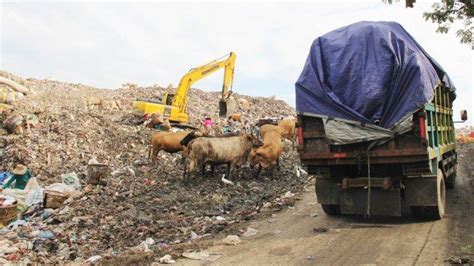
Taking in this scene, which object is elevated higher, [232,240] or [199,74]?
[199,74]

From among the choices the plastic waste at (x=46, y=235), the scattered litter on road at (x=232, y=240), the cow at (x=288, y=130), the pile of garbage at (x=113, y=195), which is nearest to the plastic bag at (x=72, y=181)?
the pile of garbage at (x=113, y=195)

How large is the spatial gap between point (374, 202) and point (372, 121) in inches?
53.3

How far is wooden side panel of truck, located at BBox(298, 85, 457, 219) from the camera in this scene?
21.9 ft

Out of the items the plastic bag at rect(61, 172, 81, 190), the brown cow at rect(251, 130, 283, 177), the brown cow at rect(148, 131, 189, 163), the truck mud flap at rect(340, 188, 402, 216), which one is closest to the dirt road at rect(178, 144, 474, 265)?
the truck mud flap at rect(340, 188, 402, 216)

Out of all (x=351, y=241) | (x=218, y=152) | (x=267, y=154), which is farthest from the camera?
(x=267, y=154)

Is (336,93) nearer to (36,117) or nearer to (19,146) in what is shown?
(19,146)

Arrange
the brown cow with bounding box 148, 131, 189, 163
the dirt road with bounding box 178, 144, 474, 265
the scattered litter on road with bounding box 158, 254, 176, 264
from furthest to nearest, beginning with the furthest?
the brown cow with bounding box 148, 131, 189, 163 < the scattered litter on road with bounding box 158, 254, 176, 264 < the dirt road with bounding box 178, 144, 474, 265

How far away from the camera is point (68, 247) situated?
7.69 meters

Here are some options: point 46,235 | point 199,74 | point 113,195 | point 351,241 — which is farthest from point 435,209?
point 199,74

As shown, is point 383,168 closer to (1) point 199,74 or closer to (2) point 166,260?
(2) point 166,260

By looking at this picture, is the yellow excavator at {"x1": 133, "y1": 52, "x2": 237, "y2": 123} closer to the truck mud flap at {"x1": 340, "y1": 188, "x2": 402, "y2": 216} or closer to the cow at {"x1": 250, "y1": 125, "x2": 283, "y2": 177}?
the cow at {"x1": 250, "y1": 125, "x2": 283, "y2": 177}

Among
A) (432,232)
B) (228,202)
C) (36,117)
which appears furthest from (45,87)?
(432,232)

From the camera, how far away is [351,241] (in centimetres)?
643

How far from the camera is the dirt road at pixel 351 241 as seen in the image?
572cm
